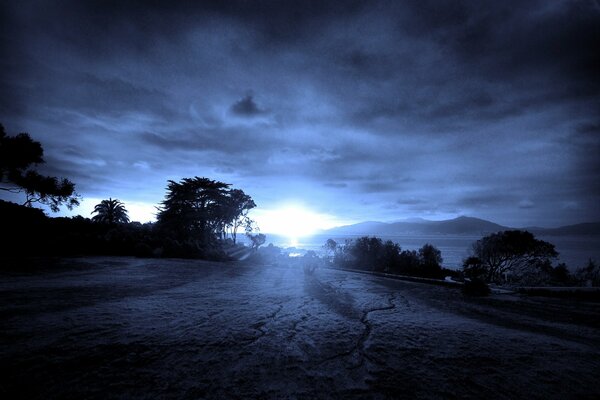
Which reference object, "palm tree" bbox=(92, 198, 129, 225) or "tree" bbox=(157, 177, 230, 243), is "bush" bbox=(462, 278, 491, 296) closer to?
"tree" bbox=(157, 177, 230, 243)

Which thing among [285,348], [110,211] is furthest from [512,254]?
[110,211]

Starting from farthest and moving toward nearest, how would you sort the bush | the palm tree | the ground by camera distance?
1. the palm tree
2. the bush
3. the ground

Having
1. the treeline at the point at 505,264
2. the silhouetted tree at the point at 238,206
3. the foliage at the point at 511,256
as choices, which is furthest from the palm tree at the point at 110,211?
the foliage at the point at 511,256

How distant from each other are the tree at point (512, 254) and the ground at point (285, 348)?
98.7ft

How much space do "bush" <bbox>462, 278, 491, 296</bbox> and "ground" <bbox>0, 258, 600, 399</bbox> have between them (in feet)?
2.77

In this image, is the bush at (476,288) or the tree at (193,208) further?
the tree at (193,208)

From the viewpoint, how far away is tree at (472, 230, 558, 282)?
26359 mm

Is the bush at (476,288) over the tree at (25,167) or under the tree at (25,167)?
under

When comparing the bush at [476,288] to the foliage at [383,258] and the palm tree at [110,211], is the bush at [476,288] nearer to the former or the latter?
the foliage at [383,258]

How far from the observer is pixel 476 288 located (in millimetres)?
4613

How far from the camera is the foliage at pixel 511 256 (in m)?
26.3

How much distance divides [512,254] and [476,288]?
104ft

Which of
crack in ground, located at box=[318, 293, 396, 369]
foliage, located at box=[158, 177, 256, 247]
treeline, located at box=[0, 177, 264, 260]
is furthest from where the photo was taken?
foliage, located at box=[158, 177, 256, 247]

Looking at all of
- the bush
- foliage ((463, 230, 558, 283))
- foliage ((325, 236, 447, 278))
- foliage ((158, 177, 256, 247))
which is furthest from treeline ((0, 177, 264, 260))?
foliage ((463, 230, 558, 283))
